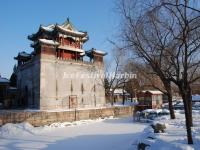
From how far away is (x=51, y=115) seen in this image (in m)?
23.2

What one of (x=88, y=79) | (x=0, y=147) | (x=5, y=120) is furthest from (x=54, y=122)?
(x=88, y=79)

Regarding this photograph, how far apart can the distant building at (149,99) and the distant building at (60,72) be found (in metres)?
8.63

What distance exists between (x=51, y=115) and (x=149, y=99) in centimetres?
1615

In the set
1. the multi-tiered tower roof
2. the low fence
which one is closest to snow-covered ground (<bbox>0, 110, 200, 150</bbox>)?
the low fence

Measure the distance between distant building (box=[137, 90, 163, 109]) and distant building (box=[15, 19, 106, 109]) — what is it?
28.3 feet

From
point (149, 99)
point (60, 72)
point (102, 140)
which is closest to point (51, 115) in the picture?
point (102, 140)

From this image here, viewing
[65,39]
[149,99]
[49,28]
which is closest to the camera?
[149,99]

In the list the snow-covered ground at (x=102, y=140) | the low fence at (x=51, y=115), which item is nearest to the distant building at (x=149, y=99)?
the low fence at (x=51, y=115)

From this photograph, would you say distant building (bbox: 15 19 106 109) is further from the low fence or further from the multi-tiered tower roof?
the low fence

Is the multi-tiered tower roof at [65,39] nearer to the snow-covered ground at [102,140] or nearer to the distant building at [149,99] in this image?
the distant building at [149,99]

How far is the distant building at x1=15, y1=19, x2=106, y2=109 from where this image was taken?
1399 inches

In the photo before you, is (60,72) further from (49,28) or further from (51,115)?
(51,115)

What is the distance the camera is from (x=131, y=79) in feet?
144

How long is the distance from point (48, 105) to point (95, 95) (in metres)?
9.43
